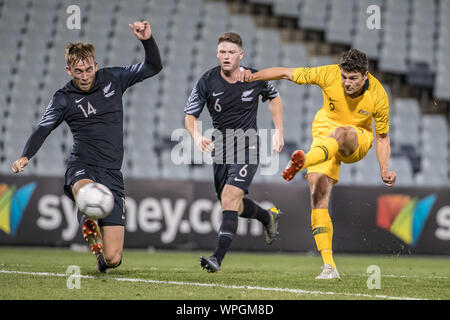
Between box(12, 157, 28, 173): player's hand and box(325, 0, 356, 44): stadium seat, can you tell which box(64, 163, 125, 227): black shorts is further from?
box(325, 0, 356, 44): stadium seat

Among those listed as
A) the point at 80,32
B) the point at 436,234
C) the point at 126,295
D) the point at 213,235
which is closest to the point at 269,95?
the point at 126,295

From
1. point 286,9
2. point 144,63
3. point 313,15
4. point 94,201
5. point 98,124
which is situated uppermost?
point 286,9

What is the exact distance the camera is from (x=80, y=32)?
1396cm

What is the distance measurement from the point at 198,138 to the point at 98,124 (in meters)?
0.86

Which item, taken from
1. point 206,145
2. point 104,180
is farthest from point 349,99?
Result: point 104,180

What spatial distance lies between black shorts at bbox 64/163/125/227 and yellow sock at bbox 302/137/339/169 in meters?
1.75

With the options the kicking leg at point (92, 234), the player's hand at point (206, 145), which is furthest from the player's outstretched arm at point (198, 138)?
the kicking leg at point (92, 234)

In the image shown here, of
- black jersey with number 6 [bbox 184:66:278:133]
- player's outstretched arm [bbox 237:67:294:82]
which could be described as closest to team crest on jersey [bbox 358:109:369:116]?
player's outstretched arm [bbox 237:67:294:82]

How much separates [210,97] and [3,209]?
4867 mm

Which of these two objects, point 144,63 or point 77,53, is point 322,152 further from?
point 77,53

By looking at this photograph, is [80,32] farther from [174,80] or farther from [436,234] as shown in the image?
[436,234]

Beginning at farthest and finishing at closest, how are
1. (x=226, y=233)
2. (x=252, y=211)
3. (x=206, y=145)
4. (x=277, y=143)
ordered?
(x=252, y=211) < (x=277, y=143) < (x=226, y=233) < (x=206, y=145)

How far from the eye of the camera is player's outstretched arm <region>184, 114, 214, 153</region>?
5.80 meters

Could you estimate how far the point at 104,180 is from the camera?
5.99m
